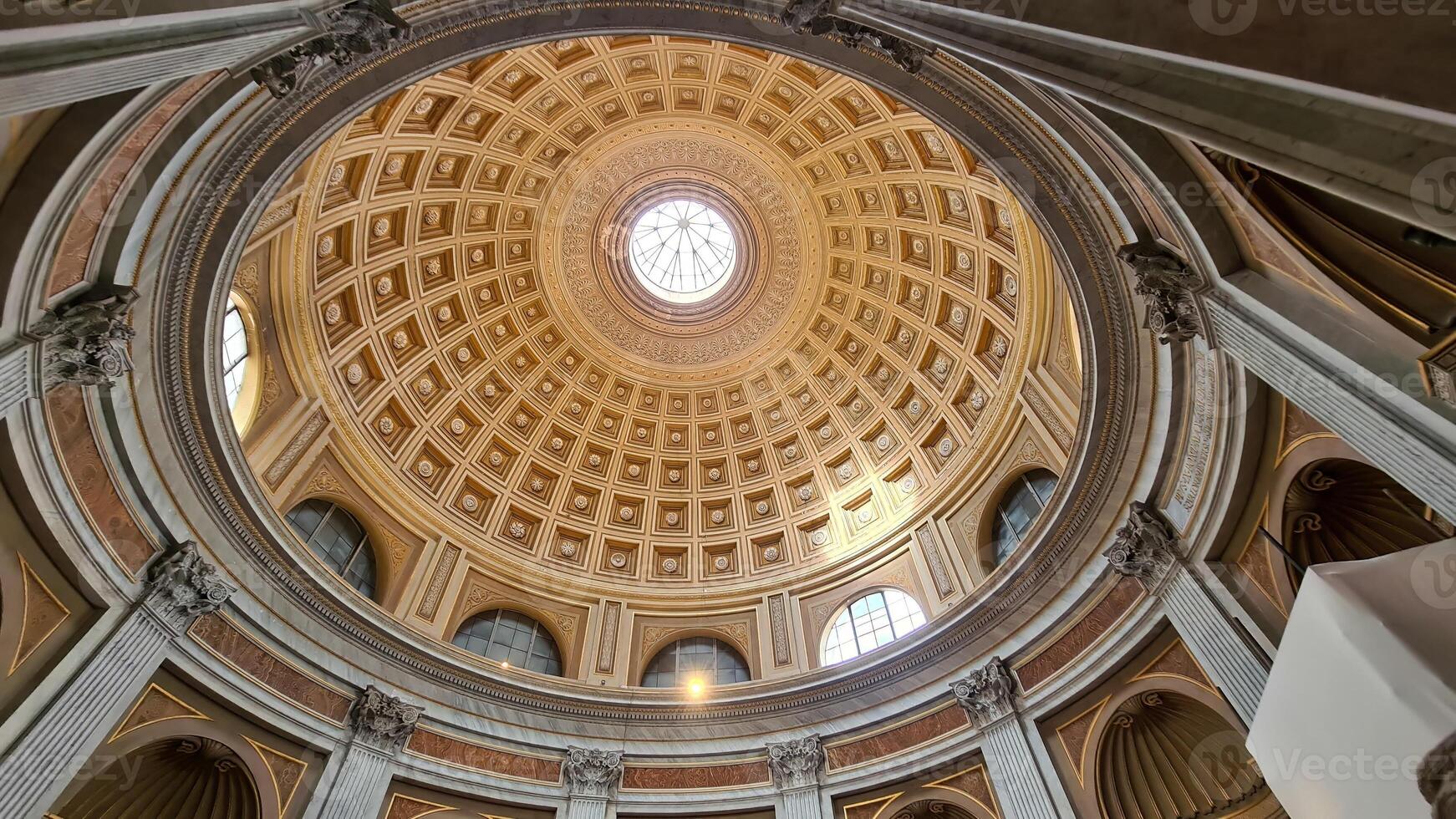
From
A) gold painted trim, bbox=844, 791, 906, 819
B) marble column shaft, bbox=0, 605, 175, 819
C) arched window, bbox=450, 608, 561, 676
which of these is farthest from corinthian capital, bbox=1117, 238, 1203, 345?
arched window, bbox=450, 608, 561, 676

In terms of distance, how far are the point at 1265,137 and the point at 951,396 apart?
15.1m

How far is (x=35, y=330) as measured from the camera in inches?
299

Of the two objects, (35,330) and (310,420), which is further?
(310,420)

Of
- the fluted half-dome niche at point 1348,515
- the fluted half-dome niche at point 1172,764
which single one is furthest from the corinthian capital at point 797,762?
the fluted half-dome niche at point 1348,515

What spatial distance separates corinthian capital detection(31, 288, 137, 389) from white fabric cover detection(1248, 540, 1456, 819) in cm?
1311

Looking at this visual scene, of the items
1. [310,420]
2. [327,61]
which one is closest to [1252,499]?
[327,61]

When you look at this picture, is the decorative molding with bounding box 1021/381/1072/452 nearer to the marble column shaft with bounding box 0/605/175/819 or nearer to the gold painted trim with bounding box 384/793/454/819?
the gold painted trim with bounding box 384/793/454/819

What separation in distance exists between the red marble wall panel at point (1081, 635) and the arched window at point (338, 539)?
533 inches

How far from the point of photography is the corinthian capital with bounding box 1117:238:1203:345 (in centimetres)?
823

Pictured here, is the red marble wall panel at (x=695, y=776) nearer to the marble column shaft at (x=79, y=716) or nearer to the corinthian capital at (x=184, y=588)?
the corinthian capital at (x=184, y=588)

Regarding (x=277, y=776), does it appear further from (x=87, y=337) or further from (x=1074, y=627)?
(x=1074, y=627)

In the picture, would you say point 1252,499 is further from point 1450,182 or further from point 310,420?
point 310,420

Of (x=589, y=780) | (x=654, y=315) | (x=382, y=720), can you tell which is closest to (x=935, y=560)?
(x=589, y=780)

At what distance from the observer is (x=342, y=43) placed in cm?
741
